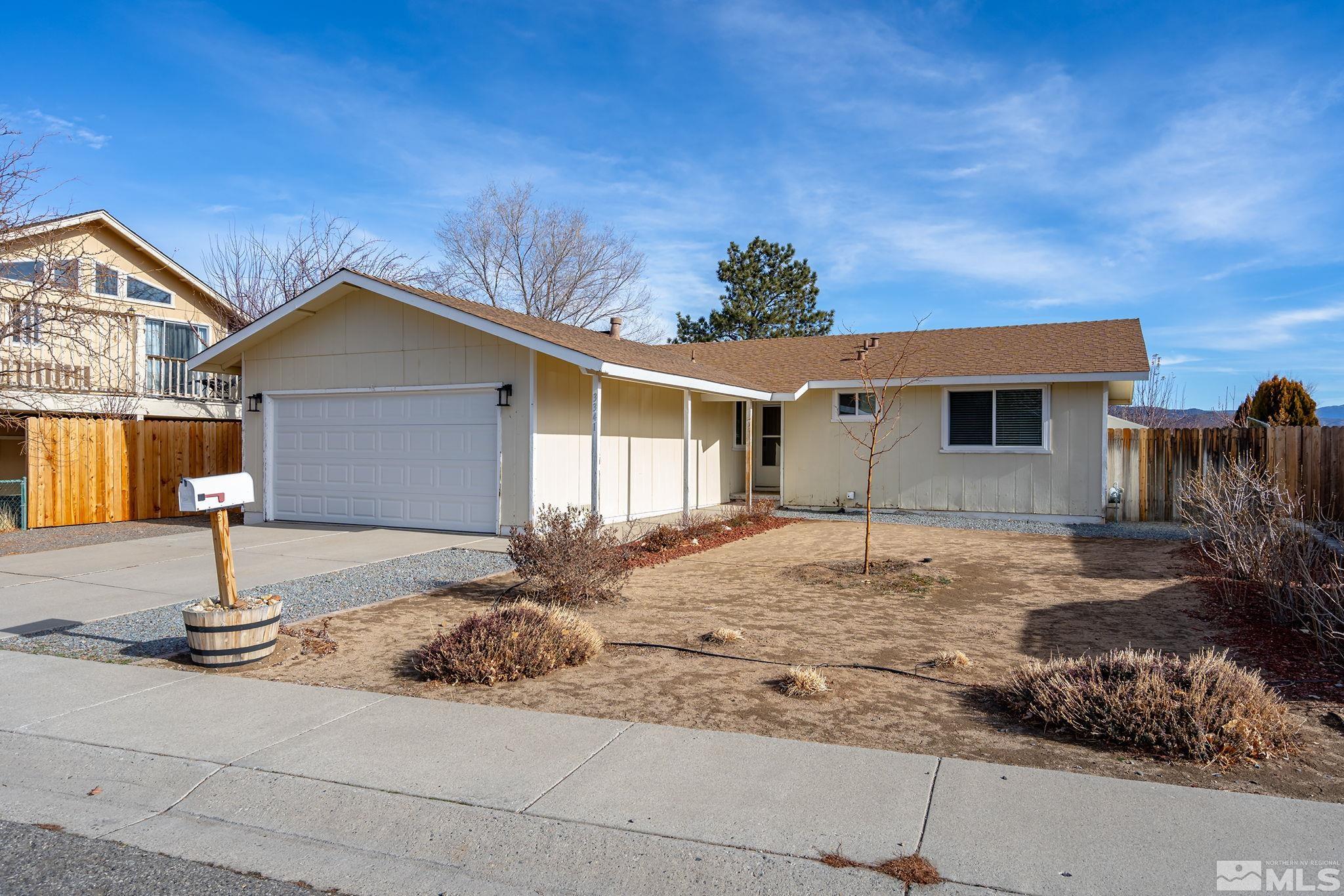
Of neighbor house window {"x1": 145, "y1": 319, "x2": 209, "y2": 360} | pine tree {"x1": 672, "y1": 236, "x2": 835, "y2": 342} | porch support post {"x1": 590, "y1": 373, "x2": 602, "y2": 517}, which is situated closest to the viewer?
porch support post {"x1": 590, "y1": 373, "x2": 602, "y2": 517}

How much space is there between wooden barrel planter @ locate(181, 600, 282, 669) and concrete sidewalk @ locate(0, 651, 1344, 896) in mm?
995

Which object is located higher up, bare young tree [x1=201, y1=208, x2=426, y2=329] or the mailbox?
bare young tree [x1=201, y1=208, x2=426, y2=329]

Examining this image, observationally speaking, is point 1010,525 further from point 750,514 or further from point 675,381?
point 675,381

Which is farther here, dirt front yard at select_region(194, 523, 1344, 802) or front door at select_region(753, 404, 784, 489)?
front door at select_region(753, 404, 784, 489)

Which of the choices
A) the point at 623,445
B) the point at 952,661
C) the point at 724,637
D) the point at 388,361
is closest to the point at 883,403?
the point at 623,445

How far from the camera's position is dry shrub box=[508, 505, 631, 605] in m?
8.30

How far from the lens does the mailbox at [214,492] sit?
6.20 m

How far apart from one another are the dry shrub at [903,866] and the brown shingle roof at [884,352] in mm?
9409

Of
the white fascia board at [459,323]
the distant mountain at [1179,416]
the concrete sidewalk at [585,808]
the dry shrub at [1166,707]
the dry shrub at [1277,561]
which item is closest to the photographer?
the concrete sidewalk at [585,808]

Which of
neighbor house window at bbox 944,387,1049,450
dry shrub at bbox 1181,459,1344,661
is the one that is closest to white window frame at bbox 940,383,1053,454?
neighbor house window at bbox 944,387,1049,450

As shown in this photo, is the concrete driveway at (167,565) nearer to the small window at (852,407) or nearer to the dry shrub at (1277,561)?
the small window at (852,407)

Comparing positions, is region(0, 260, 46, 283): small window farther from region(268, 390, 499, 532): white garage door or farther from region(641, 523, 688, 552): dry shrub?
region(641, 523, 688, 552): dry shrub

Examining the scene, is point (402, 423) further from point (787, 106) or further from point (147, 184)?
point (147, 184)

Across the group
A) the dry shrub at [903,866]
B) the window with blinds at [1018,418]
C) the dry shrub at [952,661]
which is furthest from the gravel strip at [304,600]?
the window with blinds at [1018,418]
